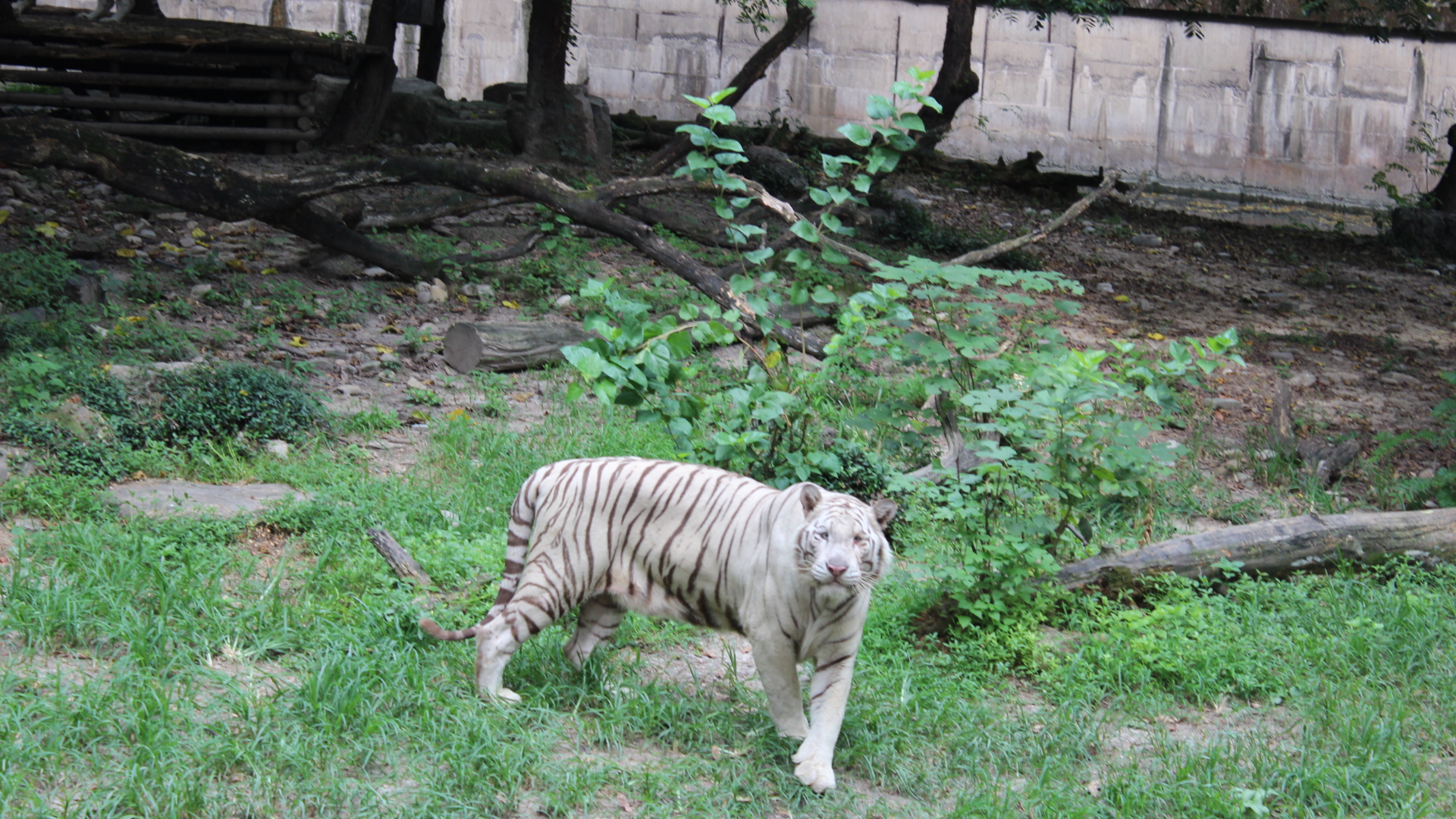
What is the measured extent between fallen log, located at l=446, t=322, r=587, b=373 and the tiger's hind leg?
3.80 m

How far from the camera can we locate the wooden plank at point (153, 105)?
1121 centimetres

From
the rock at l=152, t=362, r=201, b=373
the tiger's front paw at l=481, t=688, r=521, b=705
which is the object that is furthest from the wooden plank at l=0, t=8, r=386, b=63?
the tiger's front paw at l=481, t=688, r=521, b=705

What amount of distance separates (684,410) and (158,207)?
743 cm

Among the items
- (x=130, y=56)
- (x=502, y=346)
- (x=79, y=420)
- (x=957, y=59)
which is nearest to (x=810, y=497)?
(x=79, y=420)

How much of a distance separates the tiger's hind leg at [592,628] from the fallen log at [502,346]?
12.5ft

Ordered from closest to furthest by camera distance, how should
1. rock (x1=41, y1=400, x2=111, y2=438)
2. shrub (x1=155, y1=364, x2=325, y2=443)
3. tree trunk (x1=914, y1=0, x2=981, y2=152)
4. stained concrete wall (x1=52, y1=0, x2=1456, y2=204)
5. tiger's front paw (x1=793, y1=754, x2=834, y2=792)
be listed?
1. tiger's front paw (x1=793, y1=754, x2=834, y2=792)
2. rock (x1=41, y1=400, x2=111, y2=438)
3. shrub (x1=155, y1=364, x2=325, y2=443)
4. tree trunk (x1=914, y1=0, x2=981, y2=152)
5. stained concrete wall (x1=52, y1=0, x2=1456, y2=204)

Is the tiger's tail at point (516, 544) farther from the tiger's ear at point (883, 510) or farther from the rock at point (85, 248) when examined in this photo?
the rock at point (85, 248)

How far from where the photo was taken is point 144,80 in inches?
462

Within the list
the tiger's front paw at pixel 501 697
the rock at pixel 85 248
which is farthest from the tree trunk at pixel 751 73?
the tiger's front paw at pixel 501 697

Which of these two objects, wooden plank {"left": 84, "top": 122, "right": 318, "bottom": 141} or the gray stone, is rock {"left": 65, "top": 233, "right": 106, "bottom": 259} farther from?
the gray stone

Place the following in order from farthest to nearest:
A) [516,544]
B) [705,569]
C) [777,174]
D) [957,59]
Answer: [957,59], [777,174], [516,544], [705,569]

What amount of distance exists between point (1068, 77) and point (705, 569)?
52.2ft

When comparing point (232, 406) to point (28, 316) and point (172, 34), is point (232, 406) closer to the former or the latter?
point (28, 316)

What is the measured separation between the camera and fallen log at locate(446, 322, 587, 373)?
739cm
